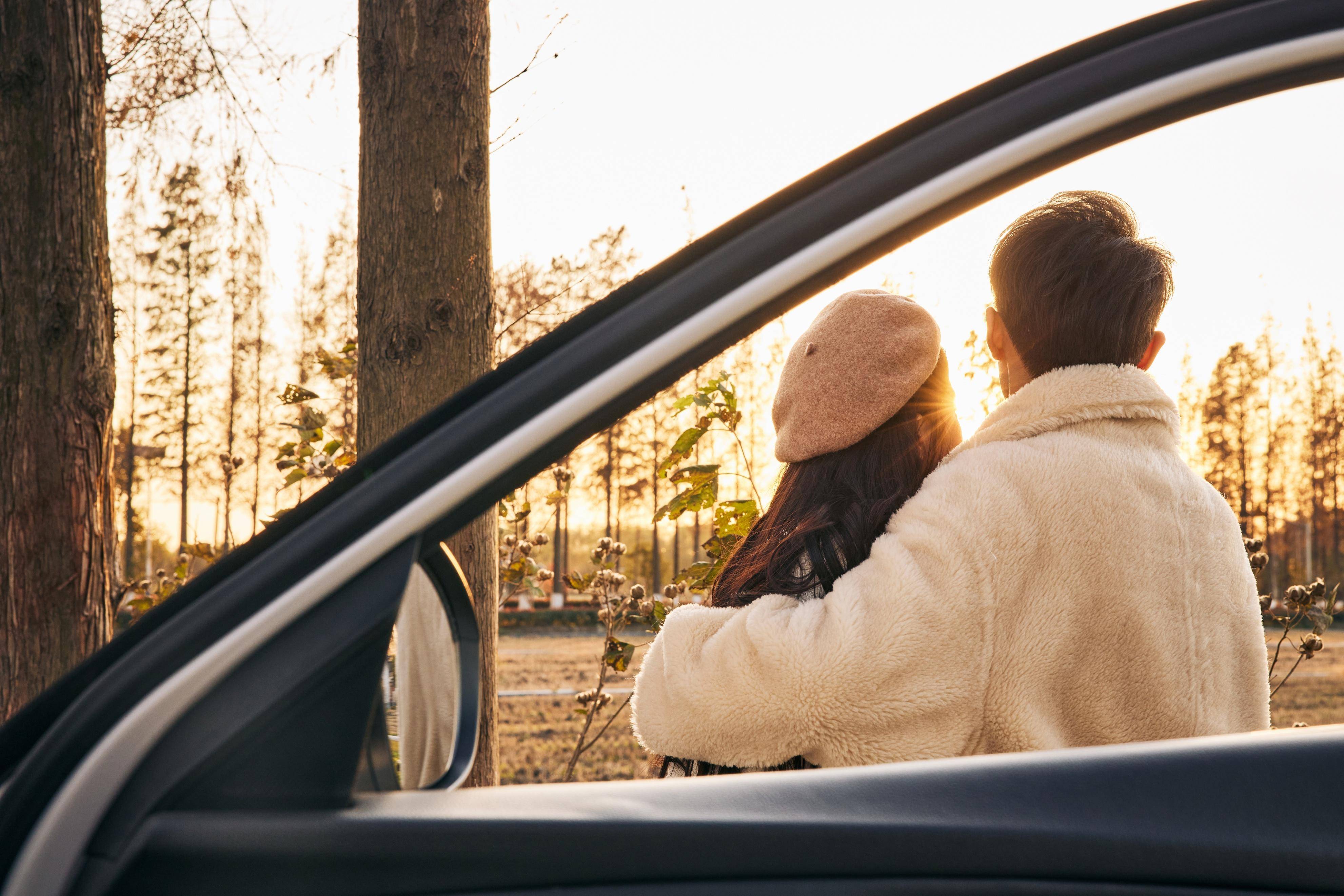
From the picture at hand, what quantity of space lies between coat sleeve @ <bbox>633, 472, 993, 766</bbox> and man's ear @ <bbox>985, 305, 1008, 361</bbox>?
13.5 inches

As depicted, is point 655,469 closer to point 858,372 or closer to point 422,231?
point 422,231

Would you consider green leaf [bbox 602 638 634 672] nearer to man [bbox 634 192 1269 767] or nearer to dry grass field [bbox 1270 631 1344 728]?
man [bbox 634 192 1269 767]

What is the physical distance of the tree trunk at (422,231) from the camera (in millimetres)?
2510

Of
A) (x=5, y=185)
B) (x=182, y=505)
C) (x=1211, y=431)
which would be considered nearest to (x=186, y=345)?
(x=182, y=505)

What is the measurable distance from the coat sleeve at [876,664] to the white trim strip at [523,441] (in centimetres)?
43

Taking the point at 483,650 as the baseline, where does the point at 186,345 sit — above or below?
above

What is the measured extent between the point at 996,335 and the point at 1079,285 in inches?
5.6


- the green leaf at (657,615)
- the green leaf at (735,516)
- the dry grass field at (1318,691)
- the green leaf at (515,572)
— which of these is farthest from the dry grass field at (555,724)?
the dry grass field at (1318,691)

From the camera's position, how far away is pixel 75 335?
3072mm

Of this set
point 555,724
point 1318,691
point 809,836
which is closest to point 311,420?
point 809,836

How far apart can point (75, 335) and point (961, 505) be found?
302 cm

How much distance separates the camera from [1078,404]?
1273 millimetres

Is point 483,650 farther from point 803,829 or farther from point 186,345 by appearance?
point 186,345

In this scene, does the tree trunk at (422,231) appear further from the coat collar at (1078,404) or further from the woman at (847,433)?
the coat collar at (1078,404)
